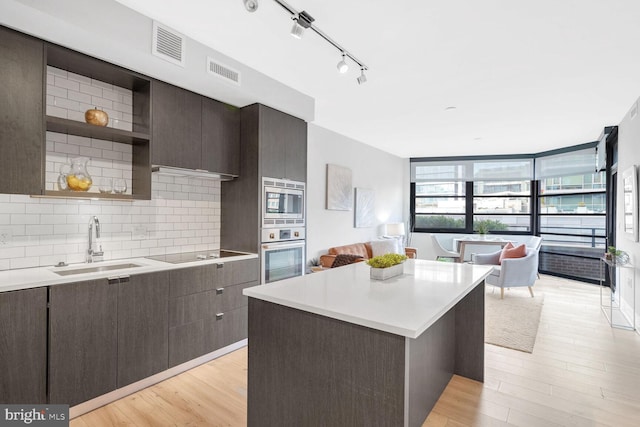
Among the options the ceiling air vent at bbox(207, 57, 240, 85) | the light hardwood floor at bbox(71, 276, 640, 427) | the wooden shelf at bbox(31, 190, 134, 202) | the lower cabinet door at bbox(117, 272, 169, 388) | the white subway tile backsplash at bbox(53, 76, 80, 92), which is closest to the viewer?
the light hardwood floor at bbox(71, 276, 640, 427)

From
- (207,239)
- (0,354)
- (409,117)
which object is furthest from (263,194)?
(409,117)

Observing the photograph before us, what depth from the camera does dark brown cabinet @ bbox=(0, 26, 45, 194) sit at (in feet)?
6.47

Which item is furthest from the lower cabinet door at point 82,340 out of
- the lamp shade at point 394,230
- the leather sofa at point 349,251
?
the lamp shade at point 394,230

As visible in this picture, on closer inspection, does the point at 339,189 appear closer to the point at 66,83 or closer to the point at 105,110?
the point at 105,110

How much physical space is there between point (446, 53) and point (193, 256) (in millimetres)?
2888

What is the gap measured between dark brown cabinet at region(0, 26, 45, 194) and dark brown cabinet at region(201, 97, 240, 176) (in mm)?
1210

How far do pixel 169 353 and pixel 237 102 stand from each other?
7.74 feet

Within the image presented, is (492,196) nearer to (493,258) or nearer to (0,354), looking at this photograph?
(493,258)

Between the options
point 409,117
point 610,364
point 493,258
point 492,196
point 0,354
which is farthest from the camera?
point 492,196

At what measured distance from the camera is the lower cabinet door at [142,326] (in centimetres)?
229

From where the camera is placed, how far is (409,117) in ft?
15.2

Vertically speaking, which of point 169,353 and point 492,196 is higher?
point 492,196

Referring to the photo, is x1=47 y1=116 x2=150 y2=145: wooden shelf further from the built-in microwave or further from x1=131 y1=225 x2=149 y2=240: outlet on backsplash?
the built-in microwave

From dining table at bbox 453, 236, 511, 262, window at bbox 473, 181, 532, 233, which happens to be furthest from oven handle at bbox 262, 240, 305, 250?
window at bbox 473, 181, 532, 233
